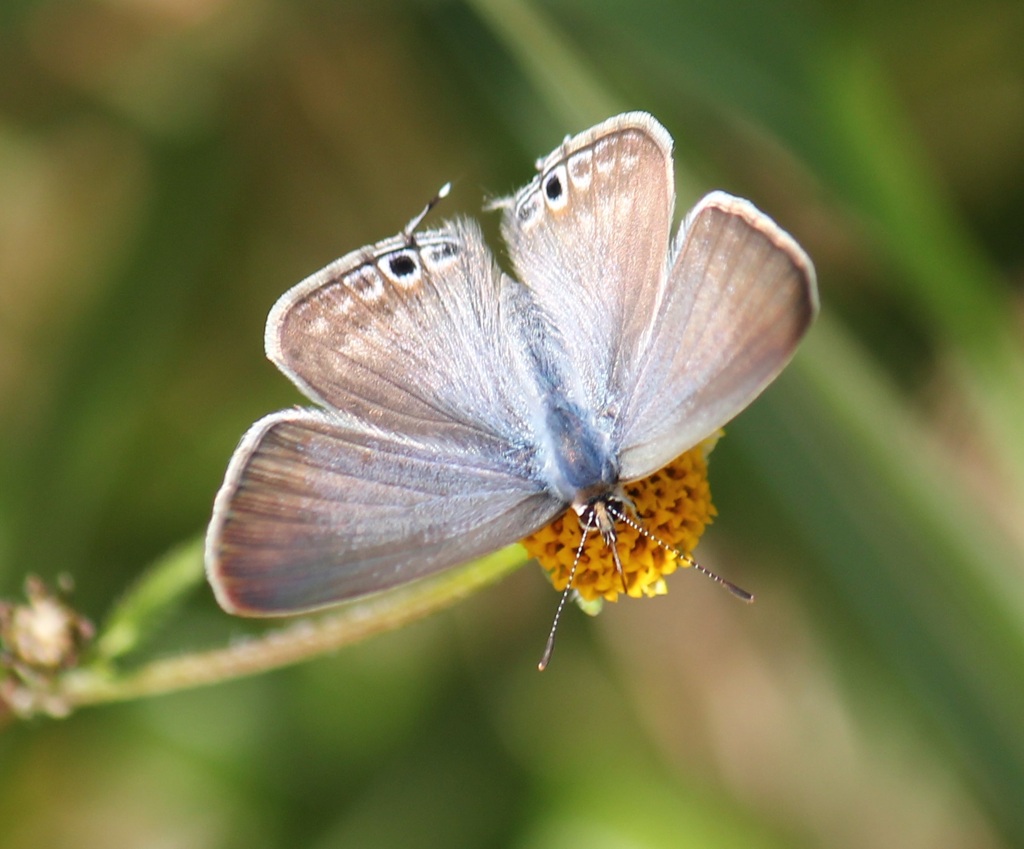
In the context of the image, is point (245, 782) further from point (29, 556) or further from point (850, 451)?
point (850, 451)

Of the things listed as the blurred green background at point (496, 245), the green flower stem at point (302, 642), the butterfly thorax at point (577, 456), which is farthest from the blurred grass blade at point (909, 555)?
the green flower stem at point (302, 642)

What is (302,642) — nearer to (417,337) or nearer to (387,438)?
(387,438)

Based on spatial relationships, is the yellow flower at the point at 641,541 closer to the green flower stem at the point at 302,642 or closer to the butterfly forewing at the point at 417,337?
the green flower stem at the point at 302,642

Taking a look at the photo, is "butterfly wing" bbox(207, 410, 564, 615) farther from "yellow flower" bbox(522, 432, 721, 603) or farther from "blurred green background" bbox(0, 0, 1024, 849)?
"blurred green background" bbox(0, 0, 1024, 849)

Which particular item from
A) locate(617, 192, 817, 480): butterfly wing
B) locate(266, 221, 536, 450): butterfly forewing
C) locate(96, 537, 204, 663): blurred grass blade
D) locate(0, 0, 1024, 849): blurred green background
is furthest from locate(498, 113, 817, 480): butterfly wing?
locate(96, 537, 204, 663): blurred grass blade

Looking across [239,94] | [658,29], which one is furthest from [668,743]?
[239,94]
